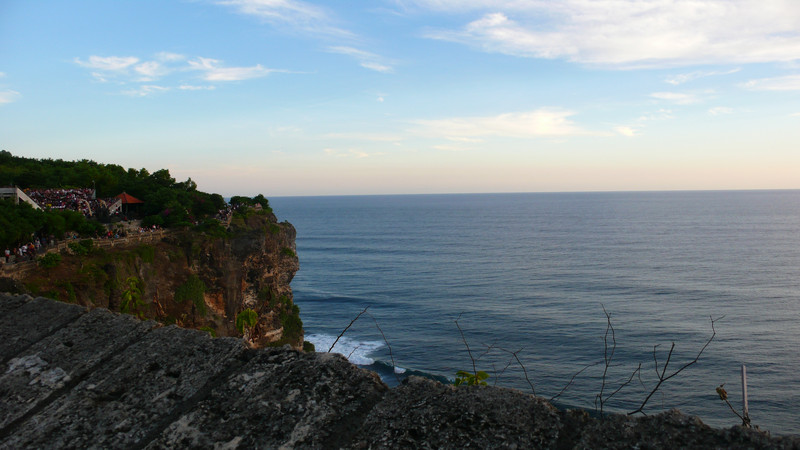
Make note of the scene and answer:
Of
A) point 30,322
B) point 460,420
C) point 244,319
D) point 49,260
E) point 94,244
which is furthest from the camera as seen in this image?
point 244,319

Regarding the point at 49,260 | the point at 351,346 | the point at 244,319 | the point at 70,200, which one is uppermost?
the point at 70,200

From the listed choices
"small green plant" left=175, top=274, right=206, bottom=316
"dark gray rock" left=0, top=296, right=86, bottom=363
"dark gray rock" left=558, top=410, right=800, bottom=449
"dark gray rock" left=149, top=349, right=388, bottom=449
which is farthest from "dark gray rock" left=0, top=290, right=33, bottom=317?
"small green plant" left=175, top=274, right=206, bottom=316

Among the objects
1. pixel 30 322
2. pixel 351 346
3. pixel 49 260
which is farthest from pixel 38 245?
pixel 351 346

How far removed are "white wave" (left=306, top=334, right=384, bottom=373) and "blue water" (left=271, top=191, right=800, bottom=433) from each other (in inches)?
9.0

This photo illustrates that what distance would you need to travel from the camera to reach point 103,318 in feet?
13.6

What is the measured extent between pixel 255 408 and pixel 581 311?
181 feet

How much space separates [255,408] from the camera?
2.72 meters

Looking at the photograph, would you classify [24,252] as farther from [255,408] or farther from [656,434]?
[656,434]

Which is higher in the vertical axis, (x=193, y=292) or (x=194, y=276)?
(x=194, y=276)

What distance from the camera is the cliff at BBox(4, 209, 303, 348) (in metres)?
22.5

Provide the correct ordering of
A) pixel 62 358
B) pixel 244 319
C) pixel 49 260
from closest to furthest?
pixel 62 358 → pixel 49 260 → pixel 244 319

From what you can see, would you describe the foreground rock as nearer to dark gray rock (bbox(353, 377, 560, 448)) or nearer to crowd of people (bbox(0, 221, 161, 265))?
dark gray rock (bbox(353, 377, 560, 448))

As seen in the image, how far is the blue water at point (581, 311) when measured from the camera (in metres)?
37.3

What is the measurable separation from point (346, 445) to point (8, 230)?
28.7m
